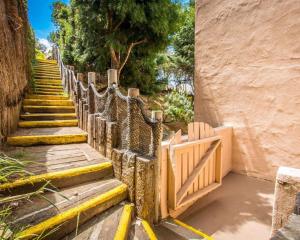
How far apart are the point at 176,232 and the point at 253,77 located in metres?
3.41

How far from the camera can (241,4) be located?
411cm

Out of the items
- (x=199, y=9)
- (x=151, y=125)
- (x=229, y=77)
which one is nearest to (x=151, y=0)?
(x=199, y=9)

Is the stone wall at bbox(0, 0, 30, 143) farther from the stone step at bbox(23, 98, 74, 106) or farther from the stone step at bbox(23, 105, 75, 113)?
the stone step at bbox(23, 98, 74, 106)

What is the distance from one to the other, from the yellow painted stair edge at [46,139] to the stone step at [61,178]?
3.83 feet

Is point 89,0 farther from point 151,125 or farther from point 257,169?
point 257,169

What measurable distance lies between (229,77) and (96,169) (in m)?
3.56

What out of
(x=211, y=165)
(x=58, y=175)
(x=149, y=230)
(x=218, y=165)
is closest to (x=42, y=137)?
(x=58, y=175)

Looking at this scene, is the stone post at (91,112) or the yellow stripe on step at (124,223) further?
the stone post at (91,112)

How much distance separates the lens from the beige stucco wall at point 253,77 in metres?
3.52

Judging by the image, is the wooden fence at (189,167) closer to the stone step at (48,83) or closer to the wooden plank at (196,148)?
the wooden plank at (196,148)

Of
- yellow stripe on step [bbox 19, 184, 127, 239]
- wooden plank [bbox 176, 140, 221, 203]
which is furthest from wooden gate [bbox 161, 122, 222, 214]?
yellow stripe on step [bbox 19, 184, 127, 239]

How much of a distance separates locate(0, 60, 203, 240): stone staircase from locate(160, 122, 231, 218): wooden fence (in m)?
0.38

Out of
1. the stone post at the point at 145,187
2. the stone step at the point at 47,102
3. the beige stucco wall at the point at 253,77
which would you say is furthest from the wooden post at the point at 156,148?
the stone step at the point at 47,102

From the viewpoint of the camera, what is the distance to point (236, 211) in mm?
3004
